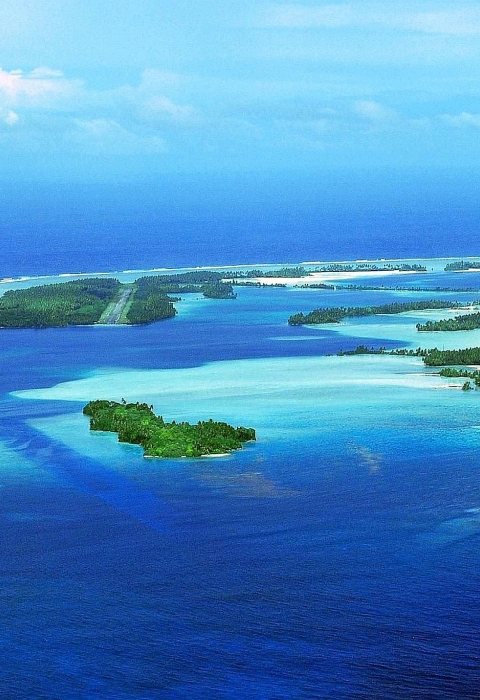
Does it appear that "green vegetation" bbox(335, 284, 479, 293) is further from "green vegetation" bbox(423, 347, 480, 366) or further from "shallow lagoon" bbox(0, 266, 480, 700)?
"shallow lagoon" bbox(0, 266, 480, 700)

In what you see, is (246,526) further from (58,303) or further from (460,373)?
(58,303)

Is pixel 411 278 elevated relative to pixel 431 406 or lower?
elevated

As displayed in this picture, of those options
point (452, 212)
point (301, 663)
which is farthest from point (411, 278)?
point (452, 212)

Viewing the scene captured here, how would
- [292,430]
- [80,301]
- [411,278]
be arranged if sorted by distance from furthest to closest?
[411,278], [80,301], [292,430]

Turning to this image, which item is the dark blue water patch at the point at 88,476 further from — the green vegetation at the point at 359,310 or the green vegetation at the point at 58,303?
the green vegetation at the point at 359,310

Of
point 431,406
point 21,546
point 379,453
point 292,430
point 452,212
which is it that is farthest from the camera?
point 452,212

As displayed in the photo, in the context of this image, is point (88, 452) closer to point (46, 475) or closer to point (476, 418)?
point (46, 475)

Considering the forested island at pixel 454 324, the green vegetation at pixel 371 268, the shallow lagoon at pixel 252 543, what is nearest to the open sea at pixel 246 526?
the shallow lagoon at pixel 252 543
